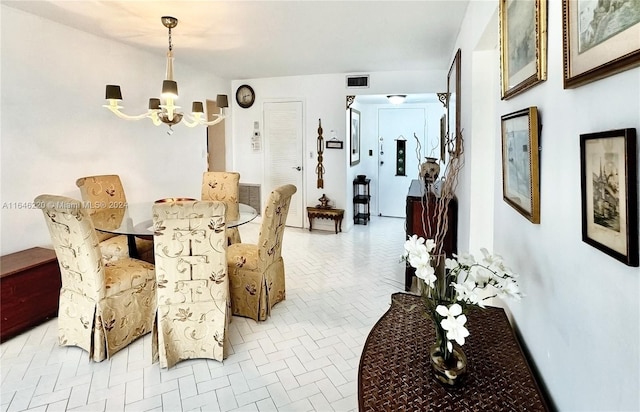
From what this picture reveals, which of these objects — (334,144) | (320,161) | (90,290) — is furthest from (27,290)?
(334,144)

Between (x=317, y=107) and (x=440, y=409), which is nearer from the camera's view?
(x=440, y=409)

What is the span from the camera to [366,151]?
23.4 ft

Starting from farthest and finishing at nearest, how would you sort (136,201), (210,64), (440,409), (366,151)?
(366,151), (210,64), (136,201), (440,409)

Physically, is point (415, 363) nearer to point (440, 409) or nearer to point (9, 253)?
point (440, 409)

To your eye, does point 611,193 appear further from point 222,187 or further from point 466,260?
point 222,187

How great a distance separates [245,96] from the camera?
246 inches

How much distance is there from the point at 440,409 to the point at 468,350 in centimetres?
34

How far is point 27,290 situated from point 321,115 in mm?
4259

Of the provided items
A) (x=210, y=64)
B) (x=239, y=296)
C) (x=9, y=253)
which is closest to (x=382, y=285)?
(x=239, y=296)

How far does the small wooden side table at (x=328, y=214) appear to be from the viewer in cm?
580

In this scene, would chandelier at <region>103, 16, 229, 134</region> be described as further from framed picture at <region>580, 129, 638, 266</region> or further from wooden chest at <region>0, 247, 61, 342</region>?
framed picture at <region>580, 129, 638, 266</region>

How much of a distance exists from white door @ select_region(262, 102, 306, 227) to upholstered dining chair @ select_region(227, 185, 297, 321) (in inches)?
123

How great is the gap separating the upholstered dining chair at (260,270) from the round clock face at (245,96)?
3688 mm

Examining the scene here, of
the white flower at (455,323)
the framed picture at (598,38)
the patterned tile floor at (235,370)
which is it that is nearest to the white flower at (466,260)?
the white flower at (455,323)
